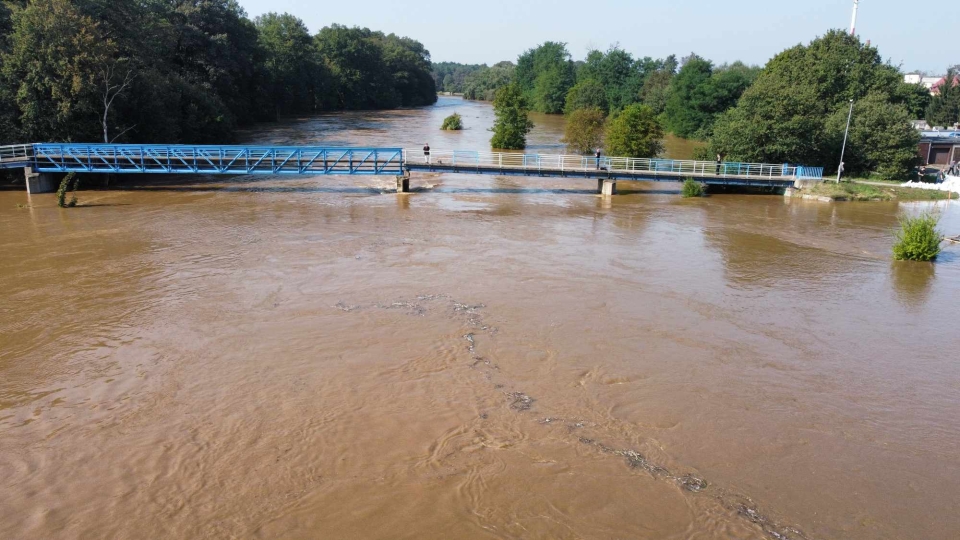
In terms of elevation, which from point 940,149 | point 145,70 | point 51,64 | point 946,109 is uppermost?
point 946,109

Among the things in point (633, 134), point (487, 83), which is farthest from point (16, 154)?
point (487, 83)

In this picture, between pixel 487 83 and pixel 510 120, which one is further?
pixel 487 83

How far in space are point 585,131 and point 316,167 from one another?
67.8ft

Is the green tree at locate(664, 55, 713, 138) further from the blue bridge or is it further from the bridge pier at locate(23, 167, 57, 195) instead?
the bridge pier at locate(23, 167, 57, 195)

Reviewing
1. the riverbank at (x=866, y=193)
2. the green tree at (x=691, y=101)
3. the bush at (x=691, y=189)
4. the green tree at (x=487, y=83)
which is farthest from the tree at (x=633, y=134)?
the green tree at (x=487, y=83)

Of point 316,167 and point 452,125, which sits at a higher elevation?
point 452,125

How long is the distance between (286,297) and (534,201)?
16.5 meters

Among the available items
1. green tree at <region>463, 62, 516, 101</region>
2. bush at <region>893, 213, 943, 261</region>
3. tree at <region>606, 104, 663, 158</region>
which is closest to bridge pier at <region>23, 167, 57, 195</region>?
tree at <region>606, 104, 663, 158</region>

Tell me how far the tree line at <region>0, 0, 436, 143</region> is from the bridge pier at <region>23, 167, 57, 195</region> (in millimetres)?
2820

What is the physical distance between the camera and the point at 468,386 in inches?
459

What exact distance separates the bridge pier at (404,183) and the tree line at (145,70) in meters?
14.1

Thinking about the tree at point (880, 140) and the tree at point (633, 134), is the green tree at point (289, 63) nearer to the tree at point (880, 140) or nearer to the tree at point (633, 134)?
the tree at point (633, 134)

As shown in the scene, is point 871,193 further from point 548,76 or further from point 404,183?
point 548,76

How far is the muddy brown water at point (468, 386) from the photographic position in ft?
28.0
